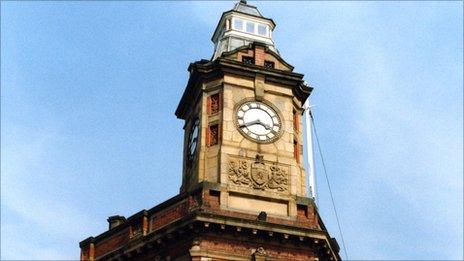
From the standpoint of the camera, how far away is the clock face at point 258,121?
40.5 m

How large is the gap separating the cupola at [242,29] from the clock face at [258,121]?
18.5 ft

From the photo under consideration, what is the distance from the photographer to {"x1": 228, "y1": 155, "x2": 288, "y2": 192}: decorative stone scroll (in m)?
38.5

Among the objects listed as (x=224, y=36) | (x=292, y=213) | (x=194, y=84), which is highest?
(x=224, y=36)

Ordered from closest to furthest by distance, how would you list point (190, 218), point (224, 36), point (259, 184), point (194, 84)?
point (190, 218) < point (259, 184) < point (194, 84) < point (224, 36)

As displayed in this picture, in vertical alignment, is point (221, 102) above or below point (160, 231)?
above

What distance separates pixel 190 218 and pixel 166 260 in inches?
90.6

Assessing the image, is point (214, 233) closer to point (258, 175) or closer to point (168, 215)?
point (168, 215)

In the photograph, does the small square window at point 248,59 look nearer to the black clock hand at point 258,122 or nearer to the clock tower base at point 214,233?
the black clock hand at point 258,122

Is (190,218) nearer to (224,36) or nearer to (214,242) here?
(214,242)

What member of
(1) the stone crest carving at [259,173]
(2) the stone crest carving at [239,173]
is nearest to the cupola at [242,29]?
(1) the stone crest carving at [259,173]

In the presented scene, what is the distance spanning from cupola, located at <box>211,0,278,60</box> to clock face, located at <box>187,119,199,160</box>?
5.29 meters

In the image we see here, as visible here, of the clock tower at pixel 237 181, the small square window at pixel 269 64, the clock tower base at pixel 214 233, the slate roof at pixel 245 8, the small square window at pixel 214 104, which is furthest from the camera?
the slate roof at pixel 245 8

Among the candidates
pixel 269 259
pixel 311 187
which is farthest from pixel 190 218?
pixel 311 187

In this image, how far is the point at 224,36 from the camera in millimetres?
46688
